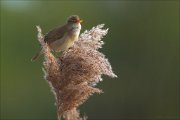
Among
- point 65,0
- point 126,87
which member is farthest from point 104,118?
point 65,0

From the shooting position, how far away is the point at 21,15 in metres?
26.6

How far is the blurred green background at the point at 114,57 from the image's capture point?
23.5 meters

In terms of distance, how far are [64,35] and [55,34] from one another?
0.38 ft

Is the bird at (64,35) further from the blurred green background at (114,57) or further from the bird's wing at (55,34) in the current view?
the blurred green background at (114,57)

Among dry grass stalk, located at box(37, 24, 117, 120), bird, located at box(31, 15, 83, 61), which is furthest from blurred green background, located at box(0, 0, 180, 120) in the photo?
dry grass stalk, located at box(37, 24, 117, 120)

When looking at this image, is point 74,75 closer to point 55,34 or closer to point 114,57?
point 55,34

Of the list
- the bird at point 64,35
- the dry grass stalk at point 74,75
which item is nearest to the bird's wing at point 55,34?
the bird at point 64,35

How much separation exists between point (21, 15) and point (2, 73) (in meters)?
2.05

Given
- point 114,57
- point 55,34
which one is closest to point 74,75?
point 55,34

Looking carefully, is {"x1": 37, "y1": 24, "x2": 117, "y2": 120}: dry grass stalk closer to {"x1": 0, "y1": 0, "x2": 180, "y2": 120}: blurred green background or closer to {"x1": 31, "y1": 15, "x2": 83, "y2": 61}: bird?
{"x1": 31, "y1": 15, "x2": 83, "y2": 61}: bird

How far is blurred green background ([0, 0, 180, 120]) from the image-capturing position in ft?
77.3

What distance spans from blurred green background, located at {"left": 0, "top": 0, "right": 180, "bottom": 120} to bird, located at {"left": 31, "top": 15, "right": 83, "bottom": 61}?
13703 millimetres

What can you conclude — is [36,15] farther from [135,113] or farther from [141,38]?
[135,113]

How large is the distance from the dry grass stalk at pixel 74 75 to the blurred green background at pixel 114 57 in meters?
15.1
